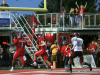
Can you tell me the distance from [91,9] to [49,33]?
16896 millimetres

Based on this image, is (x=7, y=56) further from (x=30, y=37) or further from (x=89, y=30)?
(x=89, y=30)

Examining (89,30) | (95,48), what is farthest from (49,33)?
(95,48)

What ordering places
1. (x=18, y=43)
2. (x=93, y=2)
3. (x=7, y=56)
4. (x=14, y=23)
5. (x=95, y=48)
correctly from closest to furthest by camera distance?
(x=18, y=43)
(x=7, y=56)
(x=95, y=48)
(x=14, y=23)
(x=93, y=2)

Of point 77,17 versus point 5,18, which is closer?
point 5,18

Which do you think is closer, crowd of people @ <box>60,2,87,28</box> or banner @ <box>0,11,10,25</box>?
banner @ <box>0,11,10,25</box>

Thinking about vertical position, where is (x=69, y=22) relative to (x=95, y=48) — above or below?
above

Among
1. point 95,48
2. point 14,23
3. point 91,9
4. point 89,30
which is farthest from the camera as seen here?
point 91,9

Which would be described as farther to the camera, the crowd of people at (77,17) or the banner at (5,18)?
the crowd of people at (77,17)

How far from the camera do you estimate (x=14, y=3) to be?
1331 cm

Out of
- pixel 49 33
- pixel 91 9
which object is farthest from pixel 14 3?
pixel 91 9

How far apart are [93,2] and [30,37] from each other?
2335 cm

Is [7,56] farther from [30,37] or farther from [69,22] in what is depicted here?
[69,22]

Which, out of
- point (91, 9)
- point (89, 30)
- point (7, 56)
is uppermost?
point (91, 9)

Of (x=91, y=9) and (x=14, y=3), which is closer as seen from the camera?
(x=14, y=3)
